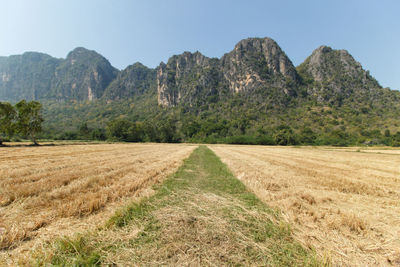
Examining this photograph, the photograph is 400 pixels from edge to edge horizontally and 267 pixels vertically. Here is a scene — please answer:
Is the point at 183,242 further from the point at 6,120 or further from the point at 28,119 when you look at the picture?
the point at 6,120

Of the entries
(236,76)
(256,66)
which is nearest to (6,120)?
(236,76)

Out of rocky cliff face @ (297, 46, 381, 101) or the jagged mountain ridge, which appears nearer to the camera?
rocky cliff face @ (297, 46, 381, 101)

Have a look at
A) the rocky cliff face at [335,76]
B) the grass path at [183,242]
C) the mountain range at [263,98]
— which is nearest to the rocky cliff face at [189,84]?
the mountain range at [263,98]

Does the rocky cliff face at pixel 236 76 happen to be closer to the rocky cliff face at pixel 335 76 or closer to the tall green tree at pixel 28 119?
the rocky cliff face at pixel 335 76

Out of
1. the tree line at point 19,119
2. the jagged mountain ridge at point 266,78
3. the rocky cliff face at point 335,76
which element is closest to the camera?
the tree line at point 19,119

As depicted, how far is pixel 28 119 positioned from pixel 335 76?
21329cm

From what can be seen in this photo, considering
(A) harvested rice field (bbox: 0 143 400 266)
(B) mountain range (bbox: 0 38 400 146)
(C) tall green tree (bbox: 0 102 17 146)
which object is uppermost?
(B) mountain range (bbox: 0 38 400 146)

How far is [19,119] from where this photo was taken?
34688mm

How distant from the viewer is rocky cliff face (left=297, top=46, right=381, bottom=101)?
452 ft

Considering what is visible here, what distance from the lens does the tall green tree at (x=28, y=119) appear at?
112 ft

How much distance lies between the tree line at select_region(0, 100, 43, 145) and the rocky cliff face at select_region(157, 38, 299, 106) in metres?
140

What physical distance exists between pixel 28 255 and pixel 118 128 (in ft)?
337

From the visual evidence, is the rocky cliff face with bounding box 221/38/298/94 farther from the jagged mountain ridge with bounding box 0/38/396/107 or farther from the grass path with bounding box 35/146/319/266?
the grass path with bounding box 35/146/319/266

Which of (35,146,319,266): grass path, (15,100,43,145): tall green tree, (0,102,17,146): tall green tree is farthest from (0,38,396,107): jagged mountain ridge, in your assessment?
(35,146,319,266): grass path
